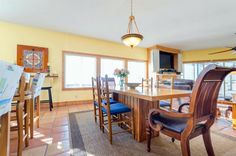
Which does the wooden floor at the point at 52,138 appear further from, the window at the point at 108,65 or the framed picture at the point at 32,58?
the window at the point at 108,65

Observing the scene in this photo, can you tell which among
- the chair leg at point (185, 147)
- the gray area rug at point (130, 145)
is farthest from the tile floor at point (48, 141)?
the chair leg at point (185, 147)

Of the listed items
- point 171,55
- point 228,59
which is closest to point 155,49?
point 171,55

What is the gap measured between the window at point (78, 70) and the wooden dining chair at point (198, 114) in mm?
3861

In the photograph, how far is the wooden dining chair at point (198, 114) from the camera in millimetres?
1074

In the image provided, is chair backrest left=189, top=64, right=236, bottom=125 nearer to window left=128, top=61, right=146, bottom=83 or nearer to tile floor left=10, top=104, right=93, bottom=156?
tile floor left=10, top=104, right=93, bottom=156

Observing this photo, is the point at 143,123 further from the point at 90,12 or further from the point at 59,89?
the point at 59,89

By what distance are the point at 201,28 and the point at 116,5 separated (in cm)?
298

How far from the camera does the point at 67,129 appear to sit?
2.38 m

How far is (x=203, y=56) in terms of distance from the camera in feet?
21.9

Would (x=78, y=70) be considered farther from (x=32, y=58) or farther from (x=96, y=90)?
(x=96, y=90)

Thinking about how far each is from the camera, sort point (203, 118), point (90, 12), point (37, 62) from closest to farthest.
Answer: point (203, 118)
point (90, 12)
point (37, 62)

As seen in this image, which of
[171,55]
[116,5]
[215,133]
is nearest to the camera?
[215,133]

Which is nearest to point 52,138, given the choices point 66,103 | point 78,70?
point 66,103

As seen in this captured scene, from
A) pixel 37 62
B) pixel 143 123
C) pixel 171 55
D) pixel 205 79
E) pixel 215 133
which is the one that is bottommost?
pixel 215 133
